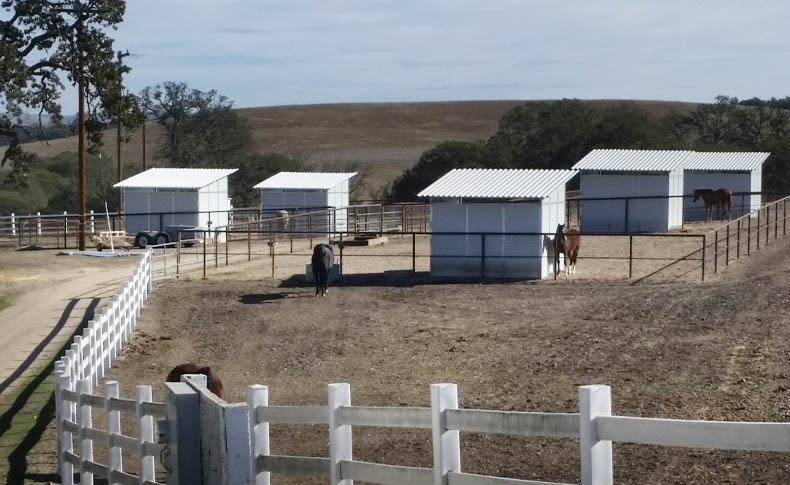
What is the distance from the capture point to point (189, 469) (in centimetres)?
623

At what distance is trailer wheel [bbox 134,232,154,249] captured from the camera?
39.8m

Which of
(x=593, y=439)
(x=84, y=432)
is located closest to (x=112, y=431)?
(x=84, y=432)

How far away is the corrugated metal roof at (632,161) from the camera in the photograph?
40091 millimetres

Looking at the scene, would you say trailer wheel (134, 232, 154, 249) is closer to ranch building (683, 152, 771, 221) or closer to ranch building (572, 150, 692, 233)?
ranch building (572, 150, 692, 233)

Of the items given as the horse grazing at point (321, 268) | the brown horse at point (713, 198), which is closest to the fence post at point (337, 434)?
the horse grazing at point (321, 268)

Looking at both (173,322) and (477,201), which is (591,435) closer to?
(173,322)

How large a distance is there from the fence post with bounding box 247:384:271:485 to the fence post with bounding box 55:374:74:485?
13.9 ft

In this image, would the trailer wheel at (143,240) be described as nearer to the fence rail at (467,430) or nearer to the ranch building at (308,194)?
the ranch building at (308,194)

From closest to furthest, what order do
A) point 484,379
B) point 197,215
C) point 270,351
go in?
point 484,379 < point 270,351 < point 197,215

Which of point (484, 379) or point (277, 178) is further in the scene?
point (277, 178)

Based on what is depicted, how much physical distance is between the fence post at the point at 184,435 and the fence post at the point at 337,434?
2.37ft

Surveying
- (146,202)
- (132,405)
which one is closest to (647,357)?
(132,405)

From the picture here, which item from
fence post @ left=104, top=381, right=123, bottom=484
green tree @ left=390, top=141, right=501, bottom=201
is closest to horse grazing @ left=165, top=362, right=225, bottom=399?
fence post @ left=104, top=381, right=123, bottom=484

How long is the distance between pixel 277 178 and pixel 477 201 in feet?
69.3
